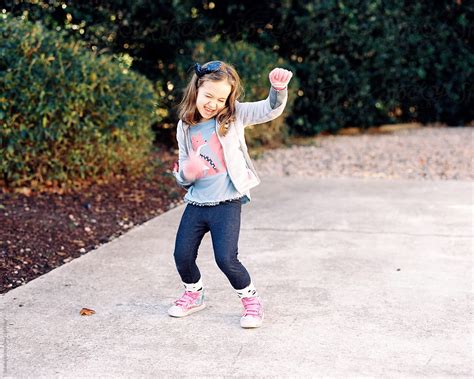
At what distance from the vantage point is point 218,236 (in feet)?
12.7

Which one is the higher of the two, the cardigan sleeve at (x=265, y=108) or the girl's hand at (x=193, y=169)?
the cardigan sleeve at (x=265, y=108)

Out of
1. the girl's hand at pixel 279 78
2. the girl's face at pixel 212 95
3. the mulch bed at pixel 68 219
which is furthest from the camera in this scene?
the mulch bed at pixel 68 219

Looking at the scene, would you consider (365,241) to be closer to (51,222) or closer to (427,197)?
(427,197)

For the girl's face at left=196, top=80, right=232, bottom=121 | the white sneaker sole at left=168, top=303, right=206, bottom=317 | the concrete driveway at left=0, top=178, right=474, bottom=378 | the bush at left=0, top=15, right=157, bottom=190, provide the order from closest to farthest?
the concrete driveway at left=0, top=178, right=474, bottom=378
the girl's face at left=196, top=80, right=232, bottom=121
the white sneaker sole at left=168, top=303, right=206, bottom=317
the bush at left=0, top=15, right=157, bottom=190

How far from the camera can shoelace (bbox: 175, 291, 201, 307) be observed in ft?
13.2

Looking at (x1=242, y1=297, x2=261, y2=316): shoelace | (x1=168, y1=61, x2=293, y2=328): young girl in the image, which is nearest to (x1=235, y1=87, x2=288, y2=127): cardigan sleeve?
(x1=168, y1=61, x2=293, y2=328): young girl

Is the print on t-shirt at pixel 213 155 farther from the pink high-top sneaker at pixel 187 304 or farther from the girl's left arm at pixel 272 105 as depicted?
the pink high-top sneaker at pixel 187 304

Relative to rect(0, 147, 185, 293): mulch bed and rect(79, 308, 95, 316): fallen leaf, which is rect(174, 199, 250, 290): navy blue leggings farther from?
rect(0, 147, 185, 293): mulch bed

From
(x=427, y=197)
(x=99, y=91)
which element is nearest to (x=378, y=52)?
(x=427, y=197)

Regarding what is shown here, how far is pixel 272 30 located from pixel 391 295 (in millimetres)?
6924

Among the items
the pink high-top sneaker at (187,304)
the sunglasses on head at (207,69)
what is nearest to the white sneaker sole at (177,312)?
the pink high-top sneaker at (187,304)

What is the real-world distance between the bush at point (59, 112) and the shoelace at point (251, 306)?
3.13 metres

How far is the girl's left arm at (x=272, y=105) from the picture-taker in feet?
12.1

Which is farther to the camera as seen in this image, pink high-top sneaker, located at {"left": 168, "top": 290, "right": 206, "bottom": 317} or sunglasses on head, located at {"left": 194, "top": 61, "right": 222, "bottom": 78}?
pink high-top sneaker, located at {"left": 168, "top": 290, "right": 206, "bottom": 317}
